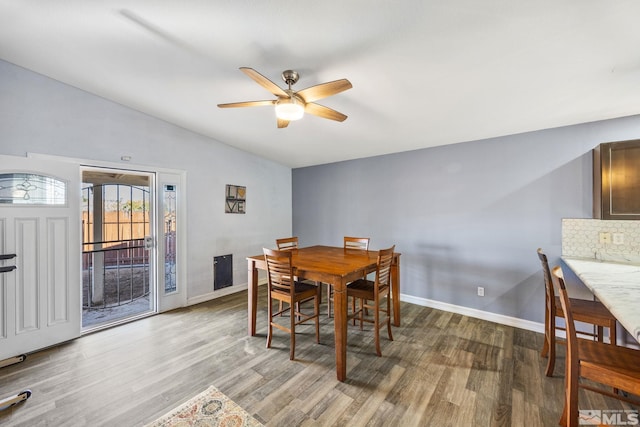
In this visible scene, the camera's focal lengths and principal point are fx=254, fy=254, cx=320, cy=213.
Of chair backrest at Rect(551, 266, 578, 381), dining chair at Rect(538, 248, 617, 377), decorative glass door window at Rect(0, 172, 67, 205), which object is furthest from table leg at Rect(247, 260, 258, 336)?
dining chair at Rect(538, 248, 617, 377)

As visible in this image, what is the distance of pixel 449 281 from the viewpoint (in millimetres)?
3539

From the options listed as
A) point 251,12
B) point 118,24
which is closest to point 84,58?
point 118,24

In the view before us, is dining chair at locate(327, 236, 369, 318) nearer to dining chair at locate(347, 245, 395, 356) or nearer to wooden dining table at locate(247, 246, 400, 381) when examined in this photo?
wooden dining table at locate(247, 246, 400, 381)

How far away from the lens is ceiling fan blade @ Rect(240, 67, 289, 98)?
1.59 m

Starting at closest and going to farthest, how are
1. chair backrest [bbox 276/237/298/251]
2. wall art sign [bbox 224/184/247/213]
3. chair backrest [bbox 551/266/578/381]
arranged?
1. chair backrest [bbox 551/266/578/381]
2. chair backrest [bbox 276/237/298/251]
3. wall art sign [bbox 224/184/247/213]

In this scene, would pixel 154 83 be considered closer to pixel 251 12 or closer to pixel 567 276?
pixel 251 12

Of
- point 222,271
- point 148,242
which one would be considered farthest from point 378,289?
point 148,242

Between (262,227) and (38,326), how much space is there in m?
3.06

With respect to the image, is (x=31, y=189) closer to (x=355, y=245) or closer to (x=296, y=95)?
(x=296, y=95)

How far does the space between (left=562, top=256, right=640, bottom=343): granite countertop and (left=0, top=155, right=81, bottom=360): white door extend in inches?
174

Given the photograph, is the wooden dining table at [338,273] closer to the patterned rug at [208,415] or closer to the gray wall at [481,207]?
the patterned rug at [208,415]

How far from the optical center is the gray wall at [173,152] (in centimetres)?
261

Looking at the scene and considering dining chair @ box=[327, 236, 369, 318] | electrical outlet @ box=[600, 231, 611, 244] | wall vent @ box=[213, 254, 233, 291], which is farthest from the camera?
wall vent @ box=[213, 254, 233, 291]

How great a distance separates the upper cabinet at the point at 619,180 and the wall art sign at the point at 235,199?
4594 millimetres
